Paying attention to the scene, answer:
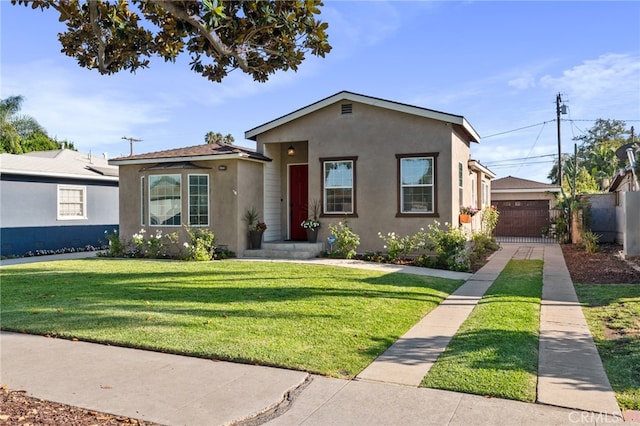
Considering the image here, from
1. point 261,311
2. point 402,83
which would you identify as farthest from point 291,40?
point 402,83

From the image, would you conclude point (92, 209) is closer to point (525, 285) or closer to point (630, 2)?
point (525, 285)

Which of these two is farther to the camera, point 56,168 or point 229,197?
point 56,168

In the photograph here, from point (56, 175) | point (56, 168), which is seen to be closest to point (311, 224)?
point (56, 175)

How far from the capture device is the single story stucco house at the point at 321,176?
13562 mm

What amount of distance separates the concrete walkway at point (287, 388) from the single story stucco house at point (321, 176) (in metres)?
8.09

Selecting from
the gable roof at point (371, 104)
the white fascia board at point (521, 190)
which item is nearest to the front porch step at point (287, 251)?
the gable roof at point (371, 104)

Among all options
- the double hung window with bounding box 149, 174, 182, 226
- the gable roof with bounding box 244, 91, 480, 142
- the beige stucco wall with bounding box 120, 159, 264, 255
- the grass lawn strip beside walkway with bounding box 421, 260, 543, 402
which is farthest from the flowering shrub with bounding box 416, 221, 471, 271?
the double hung window with bounding box 149, 174, 182, 226

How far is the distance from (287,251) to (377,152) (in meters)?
4.00

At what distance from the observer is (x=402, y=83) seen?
16.7 m

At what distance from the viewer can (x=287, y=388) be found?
168 inches

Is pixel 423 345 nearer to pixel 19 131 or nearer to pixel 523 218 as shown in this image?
pixel 523 218

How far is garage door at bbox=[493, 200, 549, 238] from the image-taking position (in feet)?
82.8

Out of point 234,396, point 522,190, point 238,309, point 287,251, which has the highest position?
point 522,190

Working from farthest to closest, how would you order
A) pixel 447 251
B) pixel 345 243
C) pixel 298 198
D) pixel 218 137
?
pixel 218 137
pixel 298 198
pixel 345 243
pixel 447 251
